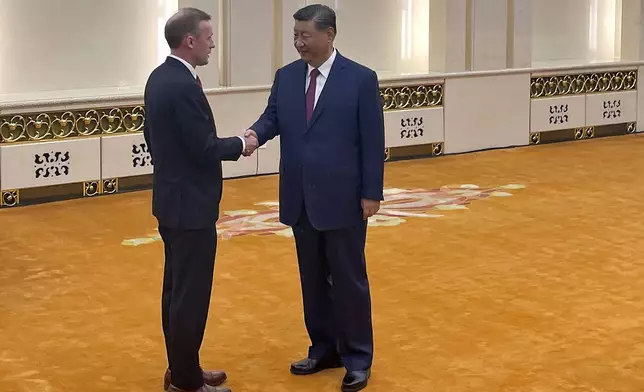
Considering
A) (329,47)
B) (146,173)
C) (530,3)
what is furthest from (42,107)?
(530,3)

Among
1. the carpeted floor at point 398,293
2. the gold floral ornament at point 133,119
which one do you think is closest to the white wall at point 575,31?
the carpeted floor at point 398,293

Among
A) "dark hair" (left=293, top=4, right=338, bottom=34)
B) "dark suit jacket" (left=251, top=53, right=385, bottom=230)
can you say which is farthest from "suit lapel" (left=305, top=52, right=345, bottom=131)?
"dark hair" (left=293, top=4, right=338, bottom=34)

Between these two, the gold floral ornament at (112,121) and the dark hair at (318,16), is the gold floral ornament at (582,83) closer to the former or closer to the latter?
the gold floral ornament at (112,121)

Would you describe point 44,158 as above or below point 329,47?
below

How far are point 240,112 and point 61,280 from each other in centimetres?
412

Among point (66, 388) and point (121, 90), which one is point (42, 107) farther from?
point (66, 388)

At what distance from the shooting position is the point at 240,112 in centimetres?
1085

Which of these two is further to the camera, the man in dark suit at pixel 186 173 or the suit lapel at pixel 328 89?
the suit lapel at pixel 328 89

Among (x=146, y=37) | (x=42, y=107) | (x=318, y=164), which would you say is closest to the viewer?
(x=318, y=164)

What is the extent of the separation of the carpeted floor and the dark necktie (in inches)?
48.1

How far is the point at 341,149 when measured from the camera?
198 inches

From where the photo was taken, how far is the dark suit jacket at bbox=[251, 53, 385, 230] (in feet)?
16.5

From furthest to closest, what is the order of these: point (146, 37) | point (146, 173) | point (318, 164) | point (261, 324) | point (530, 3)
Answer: point (530, 3) → point (146, 37) → point (146, 173) → point (261, 324) → point (318, 164)

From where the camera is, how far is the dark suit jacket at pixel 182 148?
15.1 ft
